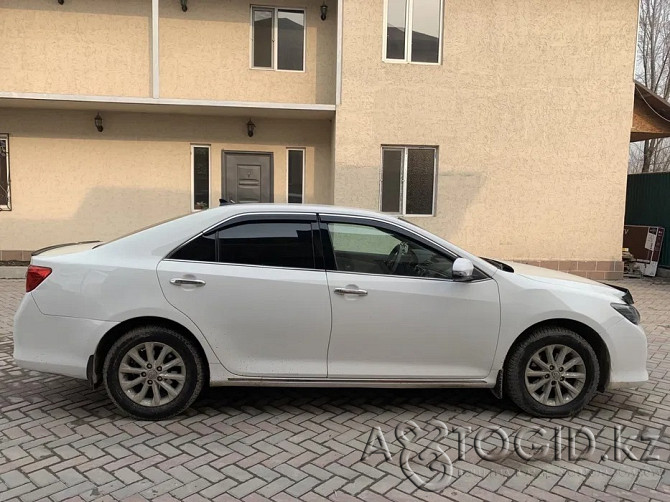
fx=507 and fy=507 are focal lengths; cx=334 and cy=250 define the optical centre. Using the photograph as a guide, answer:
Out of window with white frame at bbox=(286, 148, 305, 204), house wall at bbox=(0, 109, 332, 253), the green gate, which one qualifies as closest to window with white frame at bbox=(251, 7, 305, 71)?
house wall at bbox=(0, 109, 332, 253)

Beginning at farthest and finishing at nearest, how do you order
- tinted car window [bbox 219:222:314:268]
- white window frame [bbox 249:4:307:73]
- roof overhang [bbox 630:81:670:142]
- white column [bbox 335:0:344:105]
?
roof overhang [bbox 630:81:670:142] < white window frame [bbox 249:4:307:73] < white column [bbox 335:0:344:105] < tinted car window [bbox 219:222:314:268]

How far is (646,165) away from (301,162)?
72.3 ft

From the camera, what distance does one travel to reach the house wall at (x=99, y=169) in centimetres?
1024

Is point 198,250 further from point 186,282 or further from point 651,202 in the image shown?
point 651,202

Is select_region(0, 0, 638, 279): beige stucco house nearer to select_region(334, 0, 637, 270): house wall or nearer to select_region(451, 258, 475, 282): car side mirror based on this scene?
select_region(334, 0, 637, 270): house wall

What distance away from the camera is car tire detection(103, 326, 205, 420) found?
3658 millimetres

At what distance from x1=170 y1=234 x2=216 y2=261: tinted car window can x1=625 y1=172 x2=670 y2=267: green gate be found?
1171cm

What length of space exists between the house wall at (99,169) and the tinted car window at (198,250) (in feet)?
23.0

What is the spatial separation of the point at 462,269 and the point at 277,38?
848 cm

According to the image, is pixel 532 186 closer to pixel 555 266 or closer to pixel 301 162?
pixel 555 266

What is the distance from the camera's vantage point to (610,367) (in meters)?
3.88

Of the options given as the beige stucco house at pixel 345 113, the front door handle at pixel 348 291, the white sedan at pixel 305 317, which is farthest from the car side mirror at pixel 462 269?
the beige stucco house at pixel 345 113

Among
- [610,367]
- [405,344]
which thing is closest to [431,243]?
[405,344]

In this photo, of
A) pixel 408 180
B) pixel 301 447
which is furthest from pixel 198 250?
pixel 408 180
